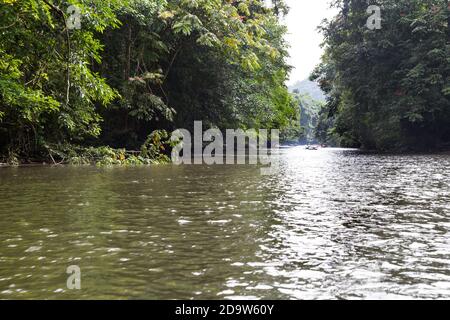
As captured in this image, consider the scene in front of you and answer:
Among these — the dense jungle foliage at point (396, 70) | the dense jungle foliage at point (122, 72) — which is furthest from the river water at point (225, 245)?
the dense jungle foliage at point (396, 70)

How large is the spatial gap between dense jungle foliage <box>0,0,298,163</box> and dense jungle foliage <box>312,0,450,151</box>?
25.1 ft

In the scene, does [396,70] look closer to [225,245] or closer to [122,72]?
[122,72]

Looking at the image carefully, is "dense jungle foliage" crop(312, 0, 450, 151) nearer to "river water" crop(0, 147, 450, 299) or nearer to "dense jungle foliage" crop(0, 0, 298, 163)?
"dense jungle foliage" crop(0, 0, 298, 163)

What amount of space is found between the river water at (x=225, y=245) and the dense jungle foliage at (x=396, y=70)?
96.7 feet

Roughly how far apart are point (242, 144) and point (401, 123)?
47.8ft

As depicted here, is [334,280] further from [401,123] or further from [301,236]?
[401,123]

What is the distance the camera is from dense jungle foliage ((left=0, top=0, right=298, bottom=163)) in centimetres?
1573

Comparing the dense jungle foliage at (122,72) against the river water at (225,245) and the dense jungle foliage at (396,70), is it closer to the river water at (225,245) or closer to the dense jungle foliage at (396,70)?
the dense jungle foliage at (396,70)

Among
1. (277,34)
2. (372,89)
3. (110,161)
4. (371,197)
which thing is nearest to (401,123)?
(372,89)

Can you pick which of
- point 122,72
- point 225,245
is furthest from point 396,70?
point 225,245

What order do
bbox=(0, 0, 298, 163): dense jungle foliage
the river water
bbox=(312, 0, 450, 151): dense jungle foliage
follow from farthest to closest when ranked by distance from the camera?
bbox=(312, 0, 450, 151): dense jungle foliage, bbox=(0, 0, 298, 163): dense jungle foliage, the river water

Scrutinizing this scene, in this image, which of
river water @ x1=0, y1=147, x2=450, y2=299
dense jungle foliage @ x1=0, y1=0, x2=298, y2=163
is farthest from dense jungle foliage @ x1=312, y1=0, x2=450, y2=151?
river water @ x1=0, y1=147, x2=450, y2=299

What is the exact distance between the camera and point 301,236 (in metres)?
5.55

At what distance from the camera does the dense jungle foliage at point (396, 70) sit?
35.5 m
